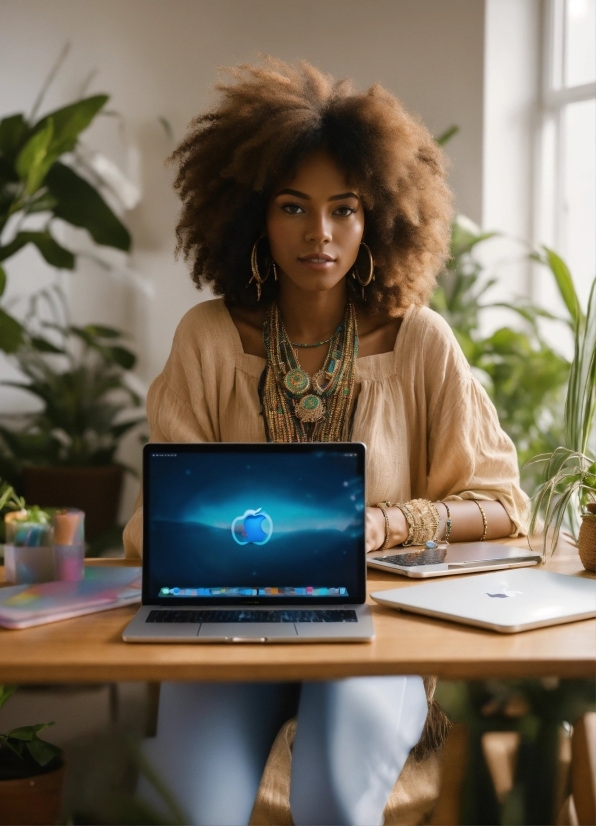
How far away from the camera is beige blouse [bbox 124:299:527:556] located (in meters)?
1.58

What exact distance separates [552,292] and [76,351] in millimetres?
1747

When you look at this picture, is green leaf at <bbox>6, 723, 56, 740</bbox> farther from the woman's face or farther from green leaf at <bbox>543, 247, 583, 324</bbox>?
green leaf at <bbox>543, 247, 583, 324</bbox>

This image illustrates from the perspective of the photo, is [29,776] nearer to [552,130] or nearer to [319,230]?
[319,230]

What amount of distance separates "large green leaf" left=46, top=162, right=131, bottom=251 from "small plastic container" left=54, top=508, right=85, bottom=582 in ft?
6.73

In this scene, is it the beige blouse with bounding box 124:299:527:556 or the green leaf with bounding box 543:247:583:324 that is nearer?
the beige blouse with bounding box 124:299:527:556

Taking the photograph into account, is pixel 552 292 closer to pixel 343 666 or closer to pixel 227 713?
pixel 227 713

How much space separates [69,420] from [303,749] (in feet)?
7.39

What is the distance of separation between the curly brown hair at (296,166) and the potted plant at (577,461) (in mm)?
441

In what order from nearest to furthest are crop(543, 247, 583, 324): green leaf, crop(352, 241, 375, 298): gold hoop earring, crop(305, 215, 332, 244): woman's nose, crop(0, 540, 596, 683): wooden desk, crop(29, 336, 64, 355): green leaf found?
crop(0, 540, 596, 683): wooden desk < crop(305, 215, 332, 244): woman's nose < crop(352, 241, 375, 298): gold hoop earring < crop(543, 247, 583, 324): green leaf < crop(29, 336, 64, 355): green leaf

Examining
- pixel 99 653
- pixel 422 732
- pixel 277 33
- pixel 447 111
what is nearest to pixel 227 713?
pixel 422 732

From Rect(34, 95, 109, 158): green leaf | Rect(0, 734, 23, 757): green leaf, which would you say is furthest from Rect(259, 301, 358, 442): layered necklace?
Rect(34, 95, 109, 158): green leaf

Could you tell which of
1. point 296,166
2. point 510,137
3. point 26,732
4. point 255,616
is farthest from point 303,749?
point 510,137

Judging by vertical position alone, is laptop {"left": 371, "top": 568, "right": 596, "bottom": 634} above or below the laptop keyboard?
above

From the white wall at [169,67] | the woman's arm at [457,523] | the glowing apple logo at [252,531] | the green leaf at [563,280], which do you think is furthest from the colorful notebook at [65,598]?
the white wall at [169,67]
